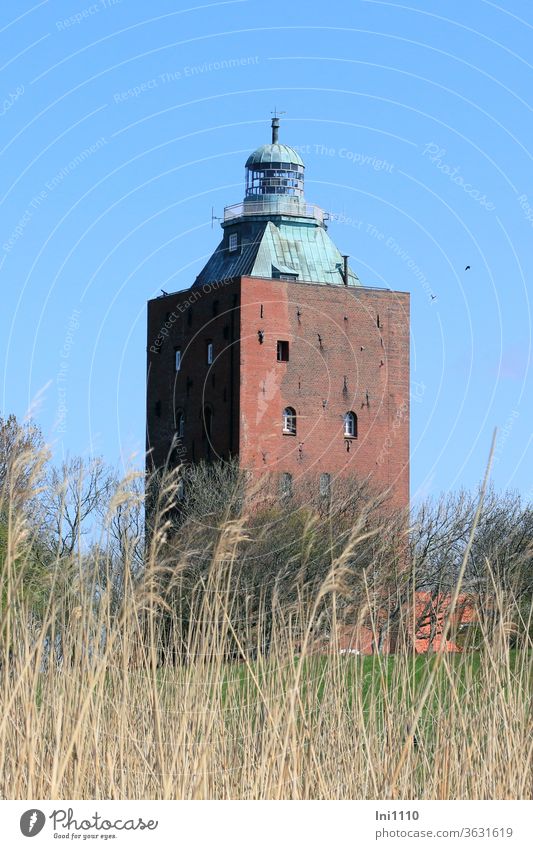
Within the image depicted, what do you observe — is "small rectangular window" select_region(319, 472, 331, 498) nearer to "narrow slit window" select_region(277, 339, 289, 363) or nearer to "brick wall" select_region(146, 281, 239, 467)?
"brick wall" select_region(146, 281, 239, 467)

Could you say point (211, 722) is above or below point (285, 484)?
below

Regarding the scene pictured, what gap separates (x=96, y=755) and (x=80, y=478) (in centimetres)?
156

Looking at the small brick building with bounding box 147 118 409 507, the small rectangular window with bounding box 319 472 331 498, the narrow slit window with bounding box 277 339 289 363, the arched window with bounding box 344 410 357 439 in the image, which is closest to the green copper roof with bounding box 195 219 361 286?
the small brick building with bounding box 147 118 409 507

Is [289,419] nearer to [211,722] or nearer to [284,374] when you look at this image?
[284,374]

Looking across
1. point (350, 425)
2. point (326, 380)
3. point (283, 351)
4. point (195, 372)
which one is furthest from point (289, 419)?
point (195, 372)

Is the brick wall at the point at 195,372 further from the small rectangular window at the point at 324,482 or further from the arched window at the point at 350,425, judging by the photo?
the arched window at the point at 350,425

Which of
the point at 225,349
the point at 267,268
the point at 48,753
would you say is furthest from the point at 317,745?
the point at 267,268

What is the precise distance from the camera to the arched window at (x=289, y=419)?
186ft

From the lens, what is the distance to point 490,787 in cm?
748

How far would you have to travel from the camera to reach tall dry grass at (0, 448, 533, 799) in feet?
22.2

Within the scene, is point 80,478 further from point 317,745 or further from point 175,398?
point 175,398

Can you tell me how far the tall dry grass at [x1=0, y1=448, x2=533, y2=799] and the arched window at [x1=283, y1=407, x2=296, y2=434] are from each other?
4847 cm

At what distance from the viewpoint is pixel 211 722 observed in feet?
23.7

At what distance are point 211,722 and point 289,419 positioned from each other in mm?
49966
